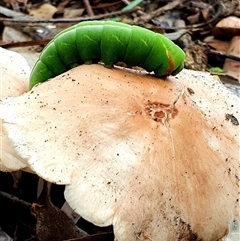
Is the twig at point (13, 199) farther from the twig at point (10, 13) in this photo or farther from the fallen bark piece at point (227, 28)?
the fallen bark piece at point (227, 28)

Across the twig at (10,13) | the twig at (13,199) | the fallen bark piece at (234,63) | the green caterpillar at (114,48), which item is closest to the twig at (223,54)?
the fallen bark piece at (234,63)

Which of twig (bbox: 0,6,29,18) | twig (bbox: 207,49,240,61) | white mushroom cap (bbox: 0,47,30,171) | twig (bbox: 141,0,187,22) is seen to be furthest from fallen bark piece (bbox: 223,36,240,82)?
twig (bbox: 0,6,29,18)

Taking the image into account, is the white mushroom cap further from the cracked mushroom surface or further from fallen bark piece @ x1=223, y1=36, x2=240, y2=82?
fallen bark piece @ x1=223, y1=36, x2=240, y2=82

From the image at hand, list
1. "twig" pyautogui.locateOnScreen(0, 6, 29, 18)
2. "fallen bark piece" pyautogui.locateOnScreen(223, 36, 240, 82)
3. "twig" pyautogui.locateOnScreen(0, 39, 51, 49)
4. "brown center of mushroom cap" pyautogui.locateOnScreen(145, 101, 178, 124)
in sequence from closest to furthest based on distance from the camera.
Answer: "brown center of mushroom cap" pyautogui.locateOnScreen(145, 101, 178, 124) < "twig" pyautogui.locateOnScreen(0, 39, 51, 49) < "fallen bark piece" pyautogui.locateOnScreen(223, 36, 240, 82) < "twig" pyautogui.locateOnScreen(0, 6, 29, 18)

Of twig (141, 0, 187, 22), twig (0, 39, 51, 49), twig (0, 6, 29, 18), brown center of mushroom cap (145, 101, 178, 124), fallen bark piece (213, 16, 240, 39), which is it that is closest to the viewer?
brown center of mushroom cap (145, 101, 178, 124)

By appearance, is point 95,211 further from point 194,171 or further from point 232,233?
point 232,233

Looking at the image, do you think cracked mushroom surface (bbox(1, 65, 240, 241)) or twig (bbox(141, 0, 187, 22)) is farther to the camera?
twig (bbox(141, 0, 187, 22))

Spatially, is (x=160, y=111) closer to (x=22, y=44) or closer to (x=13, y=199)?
(x=13, y=199)
